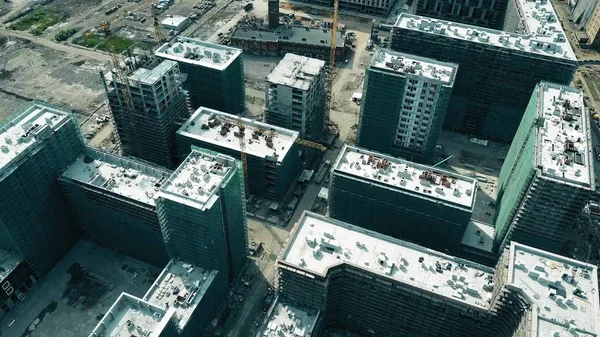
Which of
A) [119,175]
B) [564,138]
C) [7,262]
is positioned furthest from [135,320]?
[564,138]

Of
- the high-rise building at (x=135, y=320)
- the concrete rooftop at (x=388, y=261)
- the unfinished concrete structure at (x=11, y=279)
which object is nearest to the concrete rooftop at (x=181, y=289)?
the high-rise building at (x=135, y=320)

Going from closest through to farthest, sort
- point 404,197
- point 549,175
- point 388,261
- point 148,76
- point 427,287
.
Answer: point 427,287
point 388,261
point 549,175
point 404,197
point 148,76

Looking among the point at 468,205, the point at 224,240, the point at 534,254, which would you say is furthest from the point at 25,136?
the point at 534,254

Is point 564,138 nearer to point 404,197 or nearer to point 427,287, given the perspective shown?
point 404,197

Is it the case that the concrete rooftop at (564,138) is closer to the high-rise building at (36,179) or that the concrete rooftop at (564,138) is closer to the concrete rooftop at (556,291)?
the concrete rooftop at (556,291)

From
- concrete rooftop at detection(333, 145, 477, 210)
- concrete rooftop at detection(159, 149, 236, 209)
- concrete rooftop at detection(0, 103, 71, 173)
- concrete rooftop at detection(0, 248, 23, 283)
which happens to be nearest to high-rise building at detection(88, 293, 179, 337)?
concrete rooftop at detection(159, 149, 236, 209)

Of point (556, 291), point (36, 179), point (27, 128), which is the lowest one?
point (36, 179)

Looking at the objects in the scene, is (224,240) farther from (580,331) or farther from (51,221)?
(580,331)
